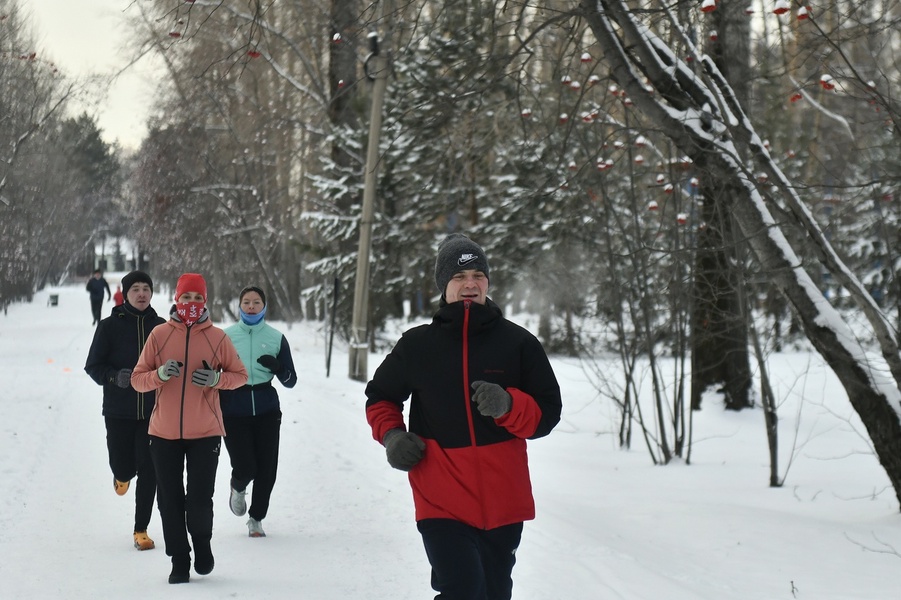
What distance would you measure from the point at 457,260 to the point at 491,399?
59cm

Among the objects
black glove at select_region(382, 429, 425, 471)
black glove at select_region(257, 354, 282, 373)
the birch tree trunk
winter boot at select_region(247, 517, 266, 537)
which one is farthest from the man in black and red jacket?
the birch tree trunk

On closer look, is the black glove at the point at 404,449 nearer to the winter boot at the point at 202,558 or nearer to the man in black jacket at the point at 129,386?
the winter boot at the point at 202,558

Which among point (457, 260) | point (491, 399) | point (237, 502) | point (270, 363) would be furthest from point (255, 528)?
point (491, 399)

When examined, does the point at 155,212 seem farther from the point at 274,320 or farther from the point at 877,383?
the point at 877,383

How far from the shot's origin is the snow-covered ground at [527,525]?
588 cm

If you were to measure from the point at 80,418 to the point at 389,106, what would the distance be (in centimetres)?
1284

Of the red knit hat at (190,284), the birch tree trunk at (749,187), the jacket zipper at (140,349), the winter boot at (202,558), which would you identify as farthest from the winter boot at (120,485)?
the birch tree trunk at (749,187)

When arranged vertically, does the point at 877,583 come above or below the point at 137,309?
below

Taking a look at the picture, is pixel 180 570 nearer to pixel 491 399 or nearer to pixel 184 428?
pixel 184 428

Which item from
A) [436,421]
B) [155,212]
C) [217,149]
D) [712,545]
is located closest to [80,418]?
[712,545]

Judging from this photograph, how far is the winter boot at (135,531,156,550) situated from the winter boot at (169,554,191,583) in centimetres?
96

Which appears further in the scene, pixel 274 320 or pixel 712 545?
pixel 274 320

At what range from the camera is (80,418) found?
1317cm

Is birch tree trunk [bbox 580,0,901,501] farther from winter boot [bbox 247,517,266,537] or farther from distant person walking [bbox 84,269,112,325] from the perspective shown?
distant person walking [bbox 84,269,112,325]
